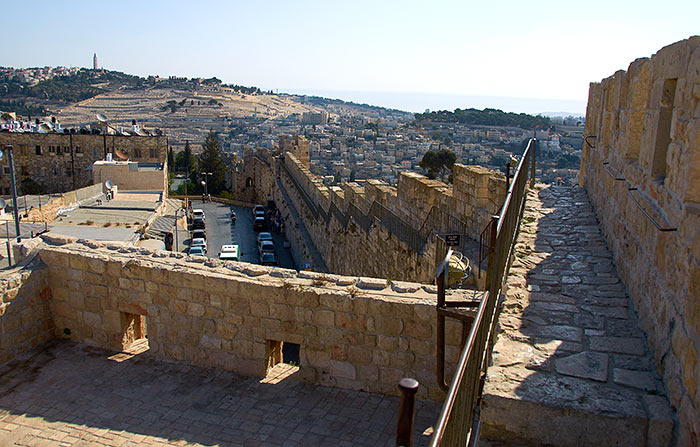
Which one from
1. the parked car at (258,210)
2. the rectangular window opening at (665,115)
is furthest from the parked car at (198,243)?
the rectangular window opening at (665,115)

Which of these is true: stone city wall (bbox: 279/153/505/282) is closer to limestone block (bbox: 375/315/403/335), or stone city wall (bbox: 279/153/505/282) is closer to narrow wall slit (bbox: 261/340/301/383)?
limestone block (bbox: 375/315/403/335)

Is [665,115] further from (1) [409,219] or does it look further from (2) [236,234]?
(2) [236,234]

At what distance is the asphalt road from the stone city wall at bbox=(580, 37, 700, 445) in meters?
14.2

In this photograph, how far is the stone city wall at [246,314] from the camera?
14.9 ft

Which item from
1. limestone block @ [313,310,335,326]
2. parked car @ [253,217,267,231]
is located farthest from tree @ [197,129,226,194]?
limestone block @ [313,310,335,326]

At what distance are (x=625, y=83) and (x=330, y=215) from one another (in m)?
7.68

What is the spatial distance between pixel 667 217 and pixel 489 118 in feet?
260

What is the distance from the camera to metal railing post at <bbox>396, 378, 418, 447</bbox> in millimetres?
1301

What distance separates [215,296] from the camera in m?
5.07

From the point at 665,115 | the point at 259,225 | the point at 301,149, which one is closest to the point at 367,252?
the point at 665,115

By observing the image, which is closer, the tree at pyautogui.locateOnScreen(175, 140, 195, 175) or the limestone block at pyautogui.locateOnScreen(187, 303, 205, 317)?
the limestone block at pyautogui.locateOnScreen(187, 303, 205, 317)

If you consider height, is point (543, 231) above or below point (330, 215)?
above

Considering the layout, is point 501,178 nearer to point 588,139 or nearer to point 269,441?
point 588,139

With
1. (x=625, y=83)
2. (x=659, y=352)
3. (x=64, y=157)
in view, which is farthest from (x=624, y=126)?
(x=64, y=157)
